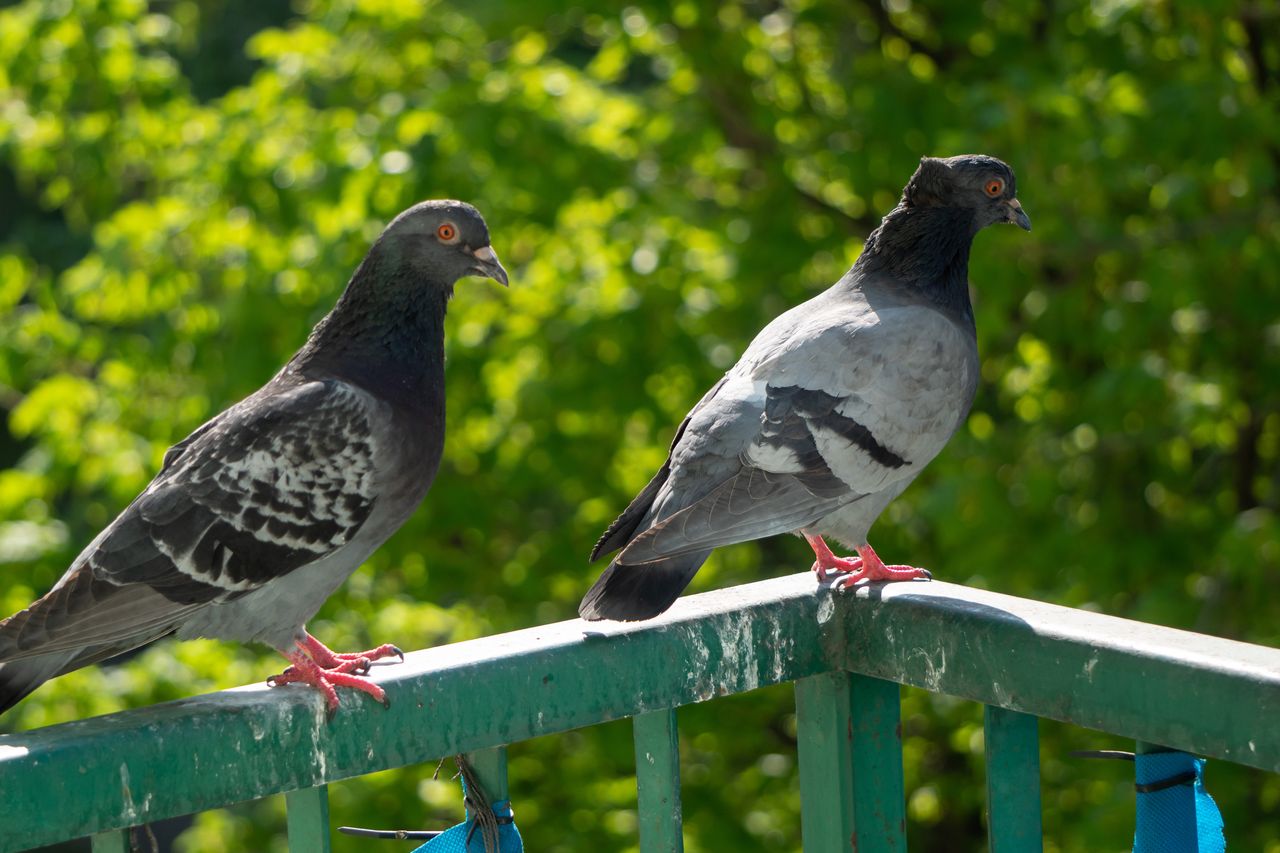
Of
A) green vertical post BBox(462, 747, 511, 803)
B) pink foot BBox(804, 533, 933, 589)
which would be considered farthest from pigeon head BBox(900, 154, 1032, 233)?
green vertical post BBox(462, 747, 511, 803)

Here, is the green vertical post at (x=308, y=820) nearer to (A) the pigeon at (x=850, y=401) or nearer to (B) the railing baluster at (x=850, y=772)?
(B) the railing baluster at (x=850, y=772)

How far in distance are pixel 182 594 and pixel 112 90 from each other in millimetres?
5569

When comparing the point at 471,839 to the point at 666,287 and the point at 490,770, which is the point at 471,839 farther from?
the point at 666,287

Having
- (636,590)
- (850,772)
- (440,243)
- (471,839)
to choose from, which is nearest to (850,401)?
(440,243)

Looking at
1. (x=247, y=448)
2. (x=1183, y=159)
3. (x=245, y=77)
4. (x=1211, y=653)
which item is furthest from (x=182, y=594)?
(x=245, y=77)

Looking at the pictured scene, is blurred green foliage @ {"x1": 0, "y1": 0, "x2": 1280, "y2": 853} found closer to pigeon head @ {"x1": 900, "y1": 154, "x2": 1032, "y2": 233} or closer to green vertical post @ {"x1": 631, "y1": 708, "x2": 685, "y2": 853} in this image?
pigeon head @ {"x1": 900, "y1": 154, "x2": 1032, "y2": 233}

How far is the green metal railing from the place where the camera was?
1864 millimetres

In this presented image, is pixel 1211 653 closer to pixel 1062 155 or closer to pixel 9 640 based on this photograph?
pixel 9 640

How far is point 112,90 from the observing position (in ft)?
Result: 25.8

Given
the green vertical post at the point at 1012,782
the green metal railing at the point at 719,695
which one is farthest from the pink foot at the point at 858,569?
the green vertical post at the point at 1012,782

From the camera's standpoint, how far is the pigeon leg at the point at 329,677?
209 cm

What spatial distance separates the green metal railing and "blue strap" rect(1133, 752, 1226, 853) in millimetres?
84

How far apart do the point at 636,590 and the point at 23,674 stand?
3.80ft

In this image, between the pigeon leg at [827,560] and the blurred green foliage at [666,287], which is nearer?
the pigeon leg at [827,560]
